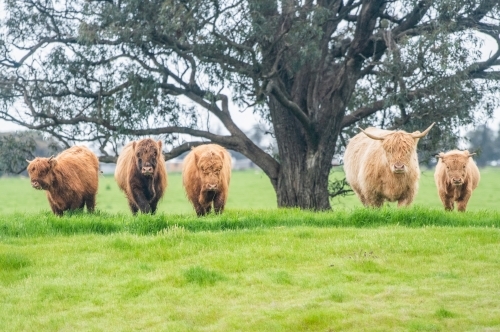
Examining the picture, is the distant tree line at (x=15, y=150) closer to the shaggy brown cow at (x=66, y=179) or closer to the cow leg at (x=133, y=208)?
the shaggy brown cow at (x=66, y=179)

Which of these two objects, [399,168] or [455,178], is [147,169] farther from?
[455,178]

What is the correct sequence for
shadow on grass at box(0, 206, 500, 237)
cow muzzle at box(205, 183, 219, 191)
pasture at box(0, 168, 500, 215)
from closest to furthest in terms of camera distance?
shadow on grass at box(0, 206, 500, 237), cow muzzle at box(205, 183, 219, 191), pasture at box(0, 168, 500, 215)

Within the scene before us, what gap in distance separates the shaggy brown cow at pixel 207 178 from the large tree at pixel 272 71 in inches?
152

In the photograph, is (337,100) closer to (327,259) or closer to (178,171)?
(327,259)

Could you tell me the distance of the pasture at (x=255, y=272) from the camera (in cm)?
865

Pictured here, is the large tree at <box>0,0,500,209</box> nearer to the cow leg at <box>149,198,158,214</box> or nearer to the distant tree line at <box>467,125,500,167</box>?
the cow leg at <box>149,198,158,214</box>

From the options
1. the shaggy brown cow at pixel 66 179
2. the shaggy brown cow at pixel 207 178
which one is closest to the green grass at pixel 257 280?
the shaggy brown cow at pixel 207 178

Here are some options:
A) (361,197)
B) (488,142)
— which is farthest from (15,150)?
(488,142)

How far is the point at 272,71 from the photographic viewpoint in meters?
18.4

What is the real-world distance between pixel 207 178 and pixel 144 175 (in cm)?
157

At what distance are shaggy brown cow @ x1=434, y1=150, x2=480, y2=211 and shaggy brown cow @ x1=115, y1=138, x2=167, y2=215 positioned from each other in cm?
539

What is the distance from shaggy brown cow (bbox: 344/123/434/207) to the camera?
15.0m

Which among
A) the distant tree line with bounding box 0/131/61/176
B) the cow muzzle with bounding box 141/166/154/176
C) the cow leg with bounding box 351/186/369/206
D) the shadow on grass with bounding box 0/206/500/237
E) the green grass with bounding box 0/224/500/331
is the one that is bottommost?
the green grass with bounding box 0/224/500/331

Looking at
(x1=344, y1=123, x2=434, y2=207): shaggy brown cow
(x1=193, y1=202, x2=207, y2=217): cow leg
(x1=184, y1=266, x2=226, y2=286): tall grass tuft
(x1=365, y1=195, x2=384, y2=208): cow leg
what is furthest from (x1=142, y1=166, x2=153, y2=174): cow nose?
(x1=184, y1=266, x2=226, y2=286): tall grass tuft
